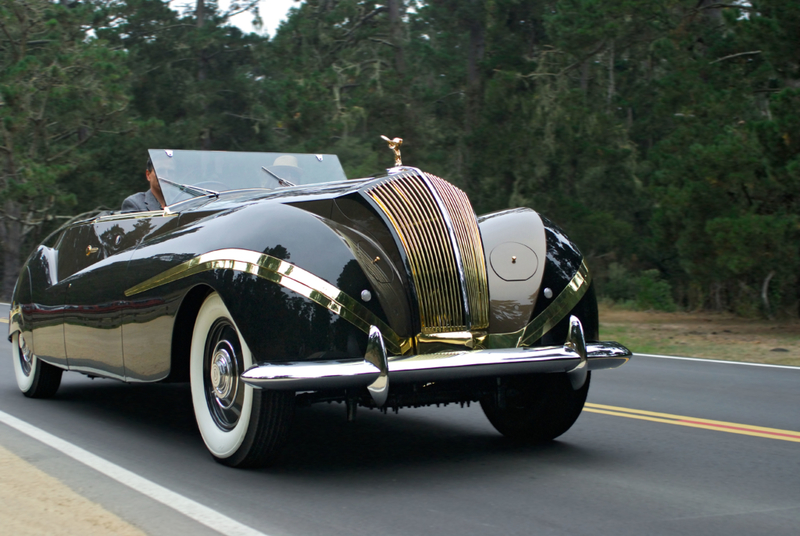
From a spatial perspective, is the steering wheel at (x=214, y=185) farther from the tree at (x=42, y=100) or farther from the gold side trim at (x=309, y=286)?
the tree at (x=42, y=100)

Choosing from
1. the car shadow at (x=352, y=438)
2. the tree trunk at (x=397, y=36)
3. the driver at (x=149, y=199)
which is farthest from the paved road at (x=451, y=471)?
the tree trunk at (x=397, y=36)

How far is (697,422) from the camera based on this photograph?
637 cm

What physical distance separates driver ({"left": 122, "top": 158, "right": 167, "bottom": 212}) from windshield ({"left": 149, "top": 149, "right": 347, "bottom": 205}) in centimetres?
11

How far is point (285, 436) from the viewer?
4504 millimetres

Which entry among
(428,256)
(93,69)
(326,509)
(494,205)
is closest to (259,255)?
(428,256)

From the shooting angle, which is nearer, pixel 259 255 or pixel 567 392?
pixel 259 255

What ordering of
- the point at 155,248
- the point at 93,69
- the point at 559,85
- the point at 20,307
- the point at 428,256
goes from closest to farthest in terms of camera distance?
the point at 428,256 → the point at 155,248 → the point at 20,307 → the point at 559,85 → the point at 93,69

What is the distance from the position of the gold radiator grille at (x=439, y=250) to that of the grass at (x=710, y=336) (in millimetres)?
7241

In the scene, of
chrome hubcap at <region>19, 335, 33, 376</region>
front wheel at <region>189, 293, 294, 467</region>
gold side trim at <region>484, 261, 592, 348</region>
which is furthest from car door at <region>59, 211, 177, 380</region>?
gold side trim at <region>484, 261, 592, 348</region>

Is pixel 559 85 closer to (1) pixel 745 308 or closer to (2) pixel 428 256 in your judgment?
(1) pixel 745 308

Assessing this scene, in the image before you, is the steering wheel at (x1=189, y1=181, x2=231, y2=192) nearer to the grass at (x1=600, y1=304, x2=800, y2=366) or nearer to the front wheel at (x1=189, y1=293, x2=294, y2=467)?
the front wheel at (x1=189, y1=293, x2=294, y2=467)

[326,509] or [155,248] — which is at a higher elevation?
[155,248]

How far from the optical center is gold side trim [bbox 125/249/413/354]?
430 centimetres

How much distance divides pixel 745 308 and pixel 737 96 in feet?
15.3
